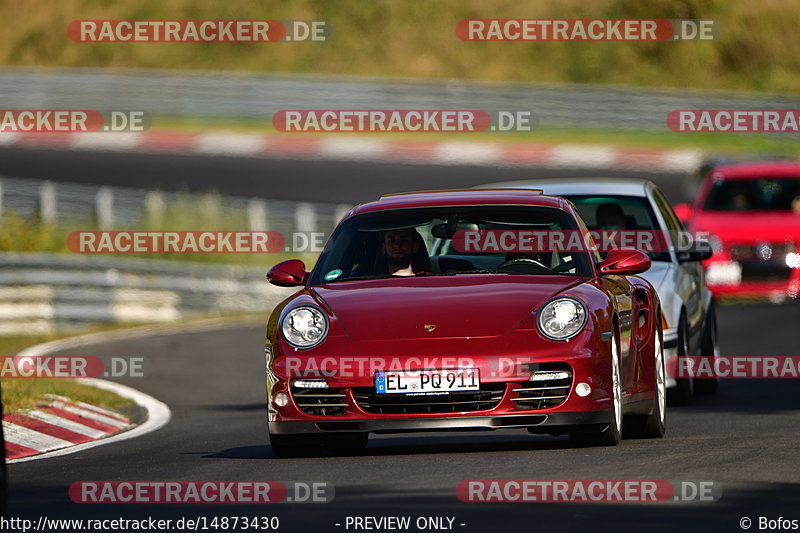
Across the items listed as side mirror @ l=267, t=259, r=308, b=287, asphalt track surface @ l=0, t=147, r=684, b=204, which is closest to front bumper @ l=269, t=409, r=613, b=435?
side mirror @ l=267, t=259, r=308, b=287

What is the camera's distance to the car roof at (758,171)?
2125cm

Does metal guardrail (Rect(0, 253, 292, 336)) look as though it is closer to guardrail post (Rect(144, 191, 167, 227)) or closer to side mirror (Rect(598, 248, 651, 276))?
guardrail post (Rect(144, 191, 167, 227))

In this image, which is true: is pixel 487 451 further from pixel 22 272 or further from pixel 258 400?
pixel 22 272

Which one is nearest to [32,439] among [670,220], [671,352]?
[671,352]

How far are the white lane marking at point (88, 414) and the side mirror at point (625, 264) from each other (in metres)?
4.34

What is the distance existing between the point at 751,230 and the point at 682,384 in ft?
26.1

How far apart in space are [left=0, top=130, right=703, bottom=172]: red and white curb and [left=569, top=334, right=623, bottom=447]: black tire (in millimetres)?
23786

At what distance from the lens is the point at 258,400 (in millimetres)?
14906

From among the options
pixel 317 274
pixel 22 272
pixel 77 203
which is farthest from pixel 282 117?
pixel 317 274

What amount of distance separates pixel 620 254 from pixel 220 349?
9195 millimetres

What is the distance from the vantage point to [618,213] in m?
13.6

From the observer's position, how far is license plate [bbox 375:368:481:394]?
9023 mm

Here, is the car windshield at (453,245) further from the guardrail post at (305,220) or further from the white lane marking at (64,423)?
the guardrail post at (305,220)

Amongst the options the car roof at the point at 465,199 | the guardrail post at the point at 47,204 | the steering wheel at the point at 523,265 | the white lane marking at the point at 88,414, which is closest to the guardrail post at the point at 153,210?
the guardrail post at the point at 47,204
